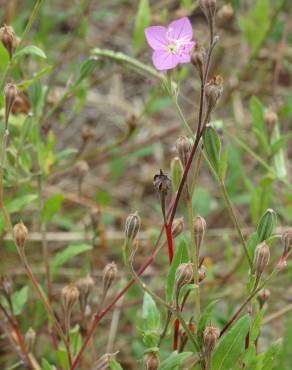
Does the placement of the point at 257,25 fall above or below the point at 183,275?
above

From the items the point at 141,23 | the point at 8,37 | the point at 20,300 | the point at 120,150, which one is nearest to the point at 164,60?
the point at 8,37

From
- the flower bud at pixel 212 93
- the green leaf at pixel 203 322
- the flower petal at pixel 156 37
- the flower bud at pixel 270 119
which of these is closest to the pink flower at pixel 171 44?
the flower petal at pixel 156 37

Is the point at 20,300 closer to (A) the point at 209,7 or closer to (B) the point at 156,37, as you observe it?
(B) the point at 156,37

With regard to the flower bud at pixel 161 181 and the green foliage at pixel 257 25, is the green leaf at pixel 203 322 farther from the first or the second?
the green foliage at pixel 257 25

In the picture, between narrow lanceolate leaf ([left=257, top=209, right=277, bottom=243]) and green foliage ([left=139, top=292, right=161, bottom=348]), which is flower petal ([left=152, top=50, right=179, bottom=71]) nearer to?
narrow lanceolate leaf ([left=257, top=209, right=277, bottom=243])

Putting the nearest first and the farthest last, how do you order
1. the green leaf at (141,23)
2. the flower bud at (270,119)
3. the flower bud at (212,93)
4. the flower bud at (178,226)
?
the flower bud at (212,93)
the flower bud at (178,226)
the flower bud at (270,119)
the green leaf at (141,23)

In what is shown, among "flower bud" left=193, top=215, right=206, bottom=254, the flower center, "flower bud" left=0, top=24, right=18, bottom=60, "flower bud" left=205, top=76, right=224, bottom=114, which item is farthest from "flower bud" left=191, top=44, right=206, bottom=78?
"flower bud" left=0, top=24, right=18, bottom=60
